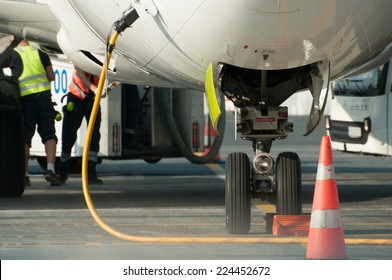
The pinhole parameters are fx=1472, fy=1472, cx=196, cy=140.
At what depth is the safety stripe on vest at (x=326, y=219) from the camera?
9.46 m

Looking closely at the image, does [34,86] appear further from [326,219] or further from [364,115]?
[326,219]

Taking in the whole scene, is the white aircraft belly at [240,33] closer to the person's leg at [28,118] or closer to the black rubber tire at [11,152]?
the black rubber tire at [11,152]

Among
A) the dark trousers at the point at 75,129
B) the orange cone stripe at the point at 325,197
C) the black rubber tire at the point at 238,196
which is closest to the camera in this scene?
the orange cone stripe at the point at 325,197

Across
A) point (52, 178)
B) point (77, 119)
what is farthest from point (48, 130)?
point (52, 178)

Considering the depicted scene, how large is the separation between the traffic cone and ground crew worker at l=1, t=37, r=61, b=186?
7.41 metres

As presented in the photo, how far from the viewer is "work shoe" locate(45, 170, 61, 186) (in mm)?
17234

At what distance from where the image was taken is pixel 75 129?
17422mm

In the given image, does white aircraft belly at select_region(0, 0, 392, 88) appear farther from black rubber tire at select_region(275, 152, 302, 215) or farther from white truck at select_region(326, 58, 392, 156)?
white truck at select_region(326, 58, 392, 156)

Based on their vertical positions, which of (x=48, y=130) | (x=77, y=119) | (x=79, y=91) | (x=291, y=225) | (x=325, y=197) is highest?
(x=79, y=91)

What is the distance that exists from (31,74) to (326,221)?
7.88 meters

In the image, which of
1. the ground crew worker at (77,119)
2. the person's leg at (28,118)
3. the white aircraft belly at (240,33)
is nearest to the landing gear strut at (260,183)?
the white aircraft belly at (240,33)

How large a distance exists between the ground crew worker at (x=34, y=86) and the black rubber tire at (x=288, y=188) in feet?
20.3

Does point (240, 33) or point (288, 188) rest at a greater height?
point (240, 33)
